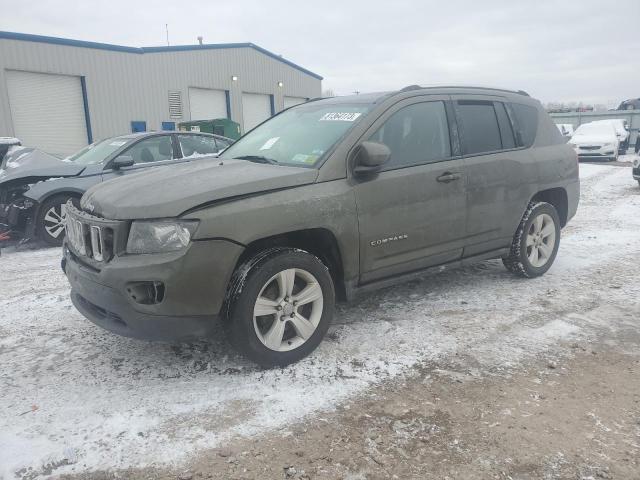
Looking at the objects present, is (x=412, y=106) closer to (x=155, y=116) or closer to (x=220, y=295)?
(x=220, y=295)

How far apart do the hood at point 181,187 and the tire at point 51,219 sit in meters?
3.82

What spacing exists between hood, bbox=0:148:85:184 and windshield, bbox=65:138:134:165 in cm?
25

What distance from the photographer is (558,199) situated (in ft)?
16.9

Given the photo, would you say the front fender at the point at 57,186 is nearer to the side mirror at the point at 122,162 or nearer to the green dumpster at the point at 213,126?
the side mirror at the point at 122,162

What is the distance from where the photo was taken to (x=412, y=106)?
3.91 meters

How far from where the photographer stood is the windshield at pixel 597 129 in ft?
63.5

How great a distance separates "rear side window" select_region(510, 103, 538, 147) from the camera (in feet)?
15.4

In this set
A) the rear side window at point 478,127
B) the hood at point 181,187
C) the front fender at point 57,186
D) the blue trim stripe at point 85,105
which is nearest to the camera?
the hood at point 181,187

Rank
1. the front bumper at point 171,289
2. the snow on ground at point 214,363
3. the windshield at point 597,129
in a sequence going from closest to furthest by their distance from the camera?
the snow on ground at point 214,363
the front bumper at point 171,289
the windshield at point 597,129

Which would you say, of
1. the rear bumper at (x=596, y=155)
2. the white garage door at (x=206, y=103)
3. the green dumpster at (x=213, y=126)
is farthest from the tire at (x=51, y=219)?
the rear bumper at (x=596, y=155)

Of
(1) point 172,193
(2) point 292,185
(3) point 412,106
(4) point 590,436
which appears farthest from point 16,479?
(3) point 412,106

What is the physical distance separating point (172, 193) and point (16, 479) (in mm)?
1609

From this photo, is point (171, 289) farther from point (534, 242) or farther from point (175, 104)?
point (175, 104)

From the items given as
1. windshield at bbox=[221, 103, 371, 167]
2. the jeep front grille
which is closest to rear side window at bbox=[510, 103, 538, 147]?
windshield at bbox=[221, 103, 371, 167]
